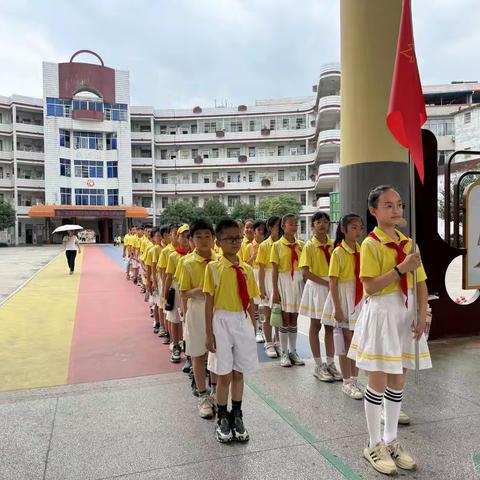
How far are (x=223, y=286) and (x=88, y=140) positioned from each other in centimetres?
4551

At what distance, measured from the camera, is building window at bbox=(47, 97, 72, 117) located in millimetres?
43281

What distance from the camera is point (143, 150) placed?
49031 mm

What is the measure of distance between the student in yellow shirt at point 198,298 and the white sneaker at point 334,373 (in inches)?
48.0

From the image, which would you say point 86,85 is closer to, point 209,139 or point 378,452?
point 209,139

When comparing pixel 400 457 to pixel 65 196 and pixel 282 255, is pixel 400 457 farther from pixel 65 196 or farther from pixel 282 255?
pixel 65 196

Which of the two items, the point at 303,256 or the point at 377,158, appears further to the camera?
the point at 377,158

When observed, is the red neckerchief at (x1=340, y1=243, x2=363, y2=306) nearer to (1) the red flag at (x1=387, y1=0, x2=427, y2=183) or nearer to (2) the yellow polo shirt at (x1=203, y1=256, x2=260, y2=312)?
(1) the red flag at (x1=387, y1=0, x2=427, y2=183)

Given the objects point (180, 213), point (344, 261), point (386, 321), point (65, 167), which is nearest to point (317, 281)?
point (344, 261)

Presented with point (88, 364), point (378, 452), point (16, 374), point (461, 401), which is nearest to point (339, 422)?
point (378, 452)

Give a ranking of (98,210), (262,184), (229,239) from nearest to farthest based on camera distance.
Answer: (229,239) < (98,210) < (262,184)

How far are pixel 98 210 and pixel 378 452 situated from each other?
4340 cm

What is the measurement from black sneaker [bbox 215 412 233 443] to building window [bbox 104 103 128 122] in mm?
45950

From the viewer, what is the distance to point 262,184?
4753 cm

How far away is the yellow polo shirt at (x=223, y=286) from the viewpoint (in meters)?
3.13
